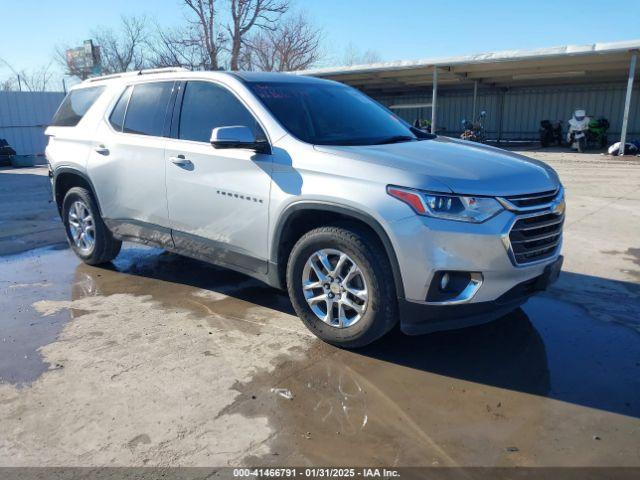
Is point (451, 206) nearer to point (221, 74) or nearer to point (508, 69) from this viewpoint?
point (221, 74)

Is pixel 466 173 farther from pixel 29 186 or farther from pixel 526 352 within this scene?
pixel 29 186

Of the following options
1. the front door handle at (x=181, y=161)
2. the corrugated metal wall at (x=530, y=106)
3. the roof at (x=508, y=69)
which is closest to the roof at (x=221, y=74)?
the front door handle at (x=181, y=161)

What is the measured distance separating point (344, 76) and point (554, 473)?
843 inches

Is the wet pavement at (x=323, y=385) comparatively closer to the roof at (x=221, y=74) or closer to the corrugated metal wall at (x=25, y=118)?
the roof at (x=221, y=74)

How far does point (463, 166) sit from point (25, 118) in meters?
24.1

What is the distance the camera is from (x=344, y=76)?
2238cm

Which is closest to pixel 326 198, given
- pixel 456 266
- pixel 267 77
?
pixel 456 266

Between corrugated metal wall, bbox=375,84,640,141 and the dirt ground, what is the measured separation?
20.9 m

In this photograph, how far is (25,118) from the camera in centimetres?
2281

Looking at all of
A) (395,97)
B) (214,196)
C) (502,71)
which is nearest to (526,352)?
(214,196)

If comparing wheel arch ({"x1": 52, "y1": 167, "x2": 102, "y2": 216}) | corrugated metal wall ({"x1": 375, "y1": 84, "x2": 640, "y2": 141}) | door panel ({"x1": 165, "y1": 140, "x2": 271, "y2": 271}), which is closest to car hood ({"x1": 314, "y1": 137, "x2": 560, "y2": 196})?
door panel ({"x1": 165, "y1": 140, "x2": 271, "y2": 271})

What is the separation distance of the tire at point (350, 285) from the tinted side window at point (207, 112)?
1.07 m

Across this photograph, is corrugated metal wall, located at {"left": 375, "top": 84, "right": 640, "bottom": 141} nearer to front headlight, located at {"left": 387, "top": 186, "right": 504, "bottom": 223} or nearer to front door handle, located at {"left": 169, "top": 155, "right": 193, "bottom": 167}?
front door handle, located at {"left": 169, "top": 155, "right": 193, "bottom": 167}

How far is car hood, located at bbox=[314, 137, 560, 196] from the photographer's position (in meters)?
3.25
